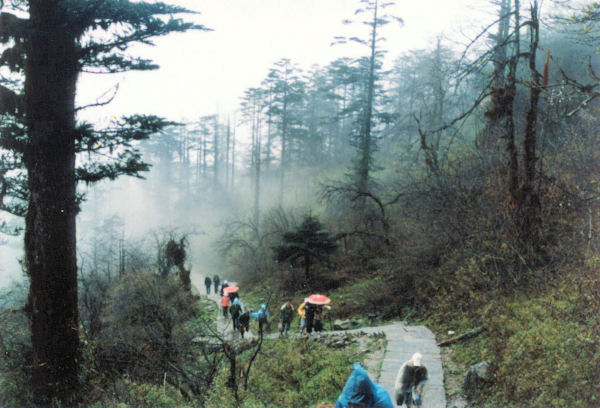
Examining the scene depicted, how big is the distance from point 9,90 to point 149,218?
54.4 meters

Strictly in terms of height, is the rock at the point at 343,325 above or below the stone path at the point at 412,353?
below

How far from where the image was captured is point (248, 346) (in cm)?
1288

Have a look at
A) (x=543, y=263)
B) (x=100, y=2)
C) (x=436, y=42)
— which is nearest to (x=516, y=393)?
(x=543, y=263)

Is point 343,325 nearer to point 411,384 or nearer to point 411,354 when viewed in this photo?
point 411,354

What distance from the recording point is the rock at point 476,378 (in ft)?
23.2

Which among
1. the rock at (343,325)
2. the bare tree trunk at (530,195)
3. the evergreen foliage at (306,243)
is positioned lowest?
the rock at (343,325)

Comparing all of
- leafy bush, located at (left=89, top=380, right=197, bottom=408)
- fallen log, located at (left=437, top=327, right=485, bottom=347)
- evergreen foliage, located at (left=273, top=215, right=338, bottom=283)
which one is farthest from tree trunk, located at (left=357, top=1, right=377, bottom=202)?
leafy bush, located at (left=89, top=380, right=197, bottom=408)

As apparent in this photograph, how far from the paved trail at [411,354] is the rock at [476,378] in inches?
18.9

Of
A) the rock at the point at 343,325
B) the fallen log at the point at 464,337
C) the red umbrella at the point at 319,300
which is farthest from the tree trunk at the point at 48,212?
the fallen log at the point at 464,337

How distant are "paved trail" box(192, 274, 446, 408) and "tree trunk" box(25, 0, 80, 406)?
3383mm

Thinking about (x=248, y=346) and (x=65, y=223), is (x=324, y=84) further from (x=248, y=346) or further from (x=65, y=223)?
(x=65, y=223)

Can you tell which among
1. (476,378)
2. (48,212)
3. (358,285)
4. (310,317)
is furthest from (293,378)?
(358,285)

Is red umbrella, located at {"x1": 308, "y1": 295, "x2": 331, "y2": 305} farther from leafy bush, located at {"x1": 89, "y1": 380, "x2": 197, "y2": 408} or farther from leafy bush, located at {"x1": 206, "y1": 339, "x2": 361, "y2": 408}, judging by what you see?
leafy bush, located at {"x1": 89, "y1": 380, "x2": 197, "y2": 408}

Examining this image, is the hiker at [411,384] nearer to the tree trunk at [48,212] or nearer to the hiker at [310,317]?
the tree trunk at [48,212]
